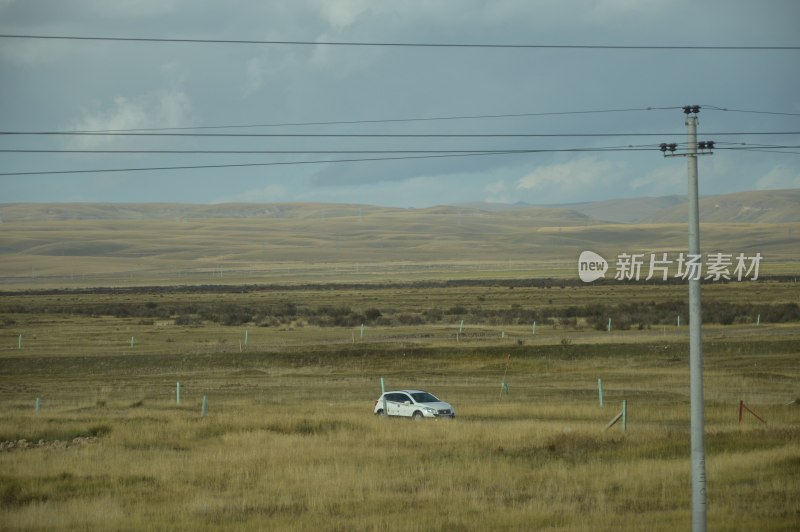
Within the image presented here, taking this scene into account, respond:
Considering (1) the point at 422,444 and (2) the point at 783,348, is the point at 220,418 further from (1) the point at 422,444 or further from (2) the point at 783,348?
(2) the point at 783,348

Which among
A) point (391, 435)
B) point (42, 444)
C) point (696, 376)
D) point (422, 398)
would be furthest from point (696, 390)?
point (422, 398)

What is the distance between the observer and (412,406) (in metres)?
35.1

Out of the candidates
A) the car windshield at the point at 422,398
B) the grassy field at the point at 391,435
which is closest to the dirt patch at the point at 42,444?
the grassy field at the point at 391,435

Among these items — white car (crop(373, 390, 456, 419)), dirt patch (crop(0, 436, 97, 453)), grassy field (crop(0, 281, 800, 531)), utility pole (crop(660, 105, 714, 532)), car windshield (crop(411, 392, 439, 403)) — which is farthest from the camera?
car windshield (crop(411, 392, 439, 403))

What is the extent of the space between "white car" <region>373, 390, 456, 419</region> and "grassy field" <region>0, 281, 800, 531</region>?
0.82 metres

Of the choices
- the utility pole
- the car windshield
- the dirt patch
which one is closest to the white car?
the car windshield

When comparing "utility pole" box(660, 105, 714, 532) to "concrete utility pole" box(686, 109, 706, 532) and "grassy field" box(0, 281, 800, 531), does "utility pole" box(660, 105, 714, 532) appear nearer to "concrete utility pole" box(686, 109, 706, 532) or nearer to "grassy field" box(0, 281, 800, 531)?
"concrete utility pole" box(686, 109, 706, 532)

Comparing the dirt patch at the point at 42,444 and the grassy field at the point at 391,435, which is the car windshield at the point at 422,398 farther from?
the dirt patch at the point at 42,444

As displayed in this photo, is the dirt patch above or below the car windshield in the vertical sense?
below

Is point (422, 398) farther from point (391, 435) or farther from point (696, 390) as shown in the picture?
point (696, 390)

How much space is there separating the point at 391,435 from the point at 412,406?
4805 millimetres

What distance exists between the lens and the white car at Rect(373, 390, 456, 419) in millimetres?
34594

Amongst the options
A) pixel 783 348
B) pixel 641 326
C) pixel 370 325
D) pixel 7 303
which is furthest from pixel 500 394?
pixel 7 303

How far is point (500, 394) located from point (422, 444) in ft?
44.7
